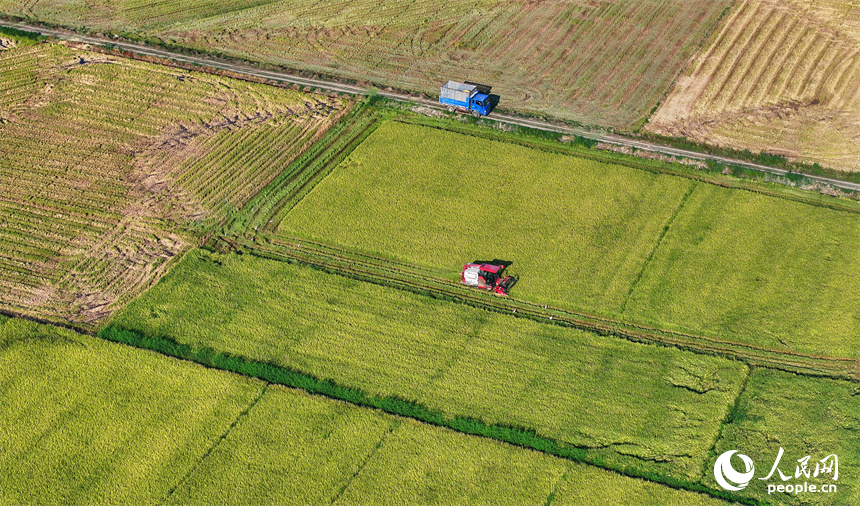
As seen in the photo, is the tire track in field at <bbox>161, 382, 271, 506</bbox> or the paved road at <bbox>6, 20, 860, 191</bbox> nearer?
the tire track in field at <bbox>161, 382, 271, 506</bbox>

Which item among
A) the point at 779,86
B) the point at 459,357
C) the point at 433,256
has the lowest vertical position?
the point at 459,357

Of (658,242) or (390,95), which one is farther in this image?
(390,95)

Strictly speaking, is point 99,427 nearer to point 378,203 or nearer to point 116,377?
point 116,377

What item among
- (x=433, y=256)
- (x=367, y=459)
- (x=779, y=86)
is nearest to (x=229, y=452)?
(x=367, y=459)

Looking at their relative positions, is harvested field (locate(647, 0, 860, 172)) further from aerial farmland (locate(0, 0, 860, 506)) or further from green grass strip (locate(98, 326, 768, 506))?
green grass strip (locate(98, 326, 768, 506))

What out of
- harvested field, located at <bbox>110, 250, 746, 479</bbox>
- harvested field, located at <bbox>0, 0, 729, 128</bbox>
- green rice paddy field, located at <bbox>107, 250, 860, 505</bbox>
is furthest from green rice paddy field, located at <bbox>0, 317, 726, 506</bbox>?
harvested field, located at <bbox>0, 0, 729, 128</bbox>

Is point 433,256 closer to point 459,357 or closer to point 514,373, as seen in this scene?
point 459,357

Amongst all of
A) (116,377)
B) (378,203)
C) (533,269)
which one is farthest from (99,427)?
(533,269)
